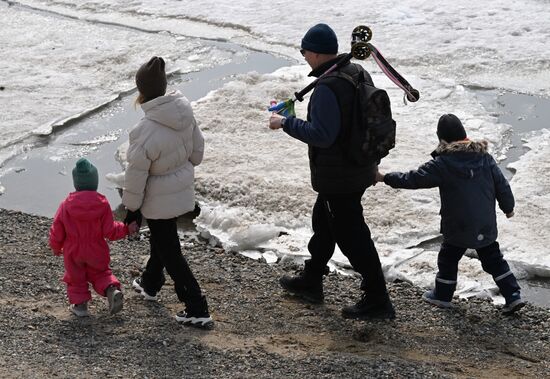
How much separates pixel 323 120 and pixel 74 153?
5.55m

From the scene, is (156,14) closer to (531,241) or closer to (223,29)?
(223,29)

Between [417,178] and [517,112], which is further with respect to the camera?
[517,112]

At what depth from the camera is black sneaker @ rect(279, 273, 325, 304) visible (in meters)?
6.57

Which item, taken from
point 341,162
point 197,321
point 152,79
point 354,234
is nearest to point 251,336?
point 197,321

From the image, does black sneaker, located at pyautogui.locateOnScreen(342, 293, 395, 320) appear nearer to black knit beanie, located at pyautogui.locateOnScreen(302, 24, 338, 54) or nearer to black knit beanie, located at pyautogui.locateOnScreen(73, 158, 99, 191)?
black knit beanie, located at pyautogui.locateOnScreen(302, 24, 338, 54)

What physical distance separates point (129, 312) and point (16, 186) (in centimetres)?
394

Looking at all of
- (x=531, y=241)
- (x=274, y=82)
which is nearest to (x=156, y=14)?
(x=274, y=82)

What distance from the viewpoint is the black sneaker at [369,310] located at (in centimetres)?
621

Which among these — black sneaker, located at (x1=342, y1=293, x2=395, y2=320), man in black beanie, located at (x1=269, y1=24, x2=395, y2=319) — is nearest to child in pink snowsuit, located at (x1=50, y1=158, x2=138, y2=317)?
man in black beanie, located at (x1=269, y1=24, x2=395, y2=319)

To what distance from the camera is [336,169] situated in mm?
5832

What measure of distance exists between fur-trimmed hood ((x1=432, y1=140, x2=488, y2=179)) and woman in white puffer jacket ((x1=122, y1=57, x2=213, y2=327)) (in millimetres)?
1699

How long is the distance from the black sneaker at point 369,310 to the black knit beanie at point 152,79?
1968 millimetres

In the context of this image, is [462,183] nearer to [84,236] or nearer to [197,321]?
[197,321]

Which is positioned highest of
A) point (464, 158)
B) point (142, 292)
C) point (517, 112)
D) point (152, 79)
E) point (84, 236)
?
point (152, 79)
